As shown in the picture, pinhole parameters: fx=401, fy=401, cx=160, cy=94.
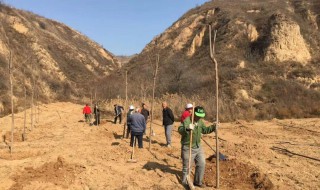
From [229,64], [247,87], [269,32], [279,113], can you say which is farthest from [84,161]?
[269,32]

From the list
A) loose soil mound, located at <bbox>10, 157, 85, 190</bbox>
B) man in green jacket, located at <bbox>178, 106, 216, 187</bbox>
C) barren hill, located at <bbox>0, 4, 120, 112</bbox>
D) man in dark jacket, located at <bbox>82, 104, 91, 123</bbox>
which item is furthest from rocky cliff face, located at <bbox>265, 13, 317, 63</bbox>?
man in green jacket, located at <bbox>178, 106, 216, 187</bbox>

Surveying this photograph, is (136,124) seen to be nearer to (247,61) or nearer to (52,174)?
(52,174)

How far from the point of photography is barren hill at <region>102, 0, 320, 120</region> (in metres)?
25.0

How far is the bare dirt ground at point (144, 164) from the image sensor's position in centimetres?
810

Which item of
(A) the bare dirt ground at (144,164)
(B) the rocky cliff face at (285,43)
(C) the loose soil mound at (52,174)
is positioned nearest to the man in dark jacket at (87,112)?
(A) the bare dirt ground at (144,164)

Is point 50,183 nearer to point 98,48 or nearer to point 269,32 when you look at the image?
point 269,32

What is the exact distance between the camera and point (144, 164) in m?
9.58

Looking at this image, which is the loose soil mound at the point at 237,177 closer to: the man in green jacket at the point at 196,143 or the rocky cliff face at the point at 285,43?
the man in green jacket at the point at 196,143

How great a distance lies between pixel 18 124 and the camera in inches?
805

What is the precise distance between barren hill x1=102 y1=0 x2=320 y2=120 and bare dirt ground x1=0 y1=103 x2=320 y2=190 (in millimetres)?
9075

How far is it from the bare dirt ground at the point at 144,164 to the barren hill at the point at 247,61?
9.07m

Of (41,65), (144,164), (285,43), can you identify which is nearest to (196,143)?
(144,164)

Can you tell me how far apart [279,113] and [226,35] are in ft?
52.9

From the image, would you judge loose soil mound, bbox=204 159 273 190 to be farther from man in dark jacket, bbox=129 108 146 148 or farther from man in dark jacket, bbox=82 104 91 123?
man in dark jacket, bbox=82 104 91 123
